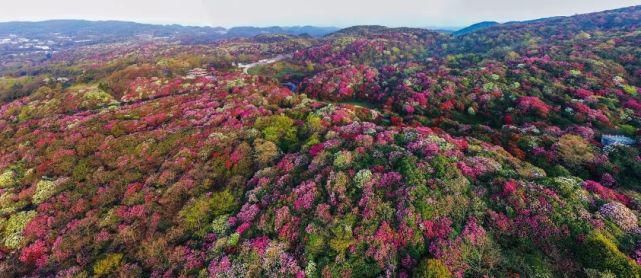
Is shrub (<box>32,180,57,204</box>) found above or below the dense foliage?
below

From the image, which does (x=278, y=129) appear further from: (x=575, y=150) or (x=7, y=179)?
(x=575, y=150)

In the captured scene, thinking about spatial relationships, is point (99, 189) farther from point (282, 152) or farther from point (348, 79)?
point (348, 79)

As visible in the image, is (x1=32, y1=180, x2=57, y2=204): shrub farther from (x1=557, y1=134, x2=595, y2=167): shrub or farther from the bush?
(x1=557, y1=134, x2=595, y2=167): shrub

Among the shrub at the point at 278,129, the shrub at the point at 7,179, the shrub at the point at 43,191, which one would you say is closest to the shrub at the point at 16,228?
the shrub at the point at 43,191

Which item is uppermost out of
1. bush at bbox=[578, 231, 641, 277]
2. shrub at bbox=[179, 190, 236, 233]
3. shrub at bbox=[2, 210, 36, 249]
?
bush at bbox=[578, 231, 641, 277]

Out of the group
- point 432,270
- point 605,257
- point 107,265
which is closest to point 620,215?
point 605,257

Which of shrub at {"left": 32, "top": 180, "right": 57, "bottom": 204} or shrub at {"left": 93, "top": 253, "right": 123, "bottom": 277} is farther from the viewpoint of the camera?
shrub at {"left": 32, "top": 180, "right": 57, "bottom": 204}

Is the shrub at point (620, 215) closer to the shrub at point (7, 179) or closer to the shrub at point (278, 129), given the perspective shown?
the shrub at point (278, 129)

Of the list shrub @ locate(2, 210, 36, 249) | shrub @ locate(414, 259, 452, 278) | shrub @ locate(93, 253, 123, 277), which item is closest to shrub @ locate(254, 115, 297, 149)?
shrub @ locate(93, 253, 123, 277)
